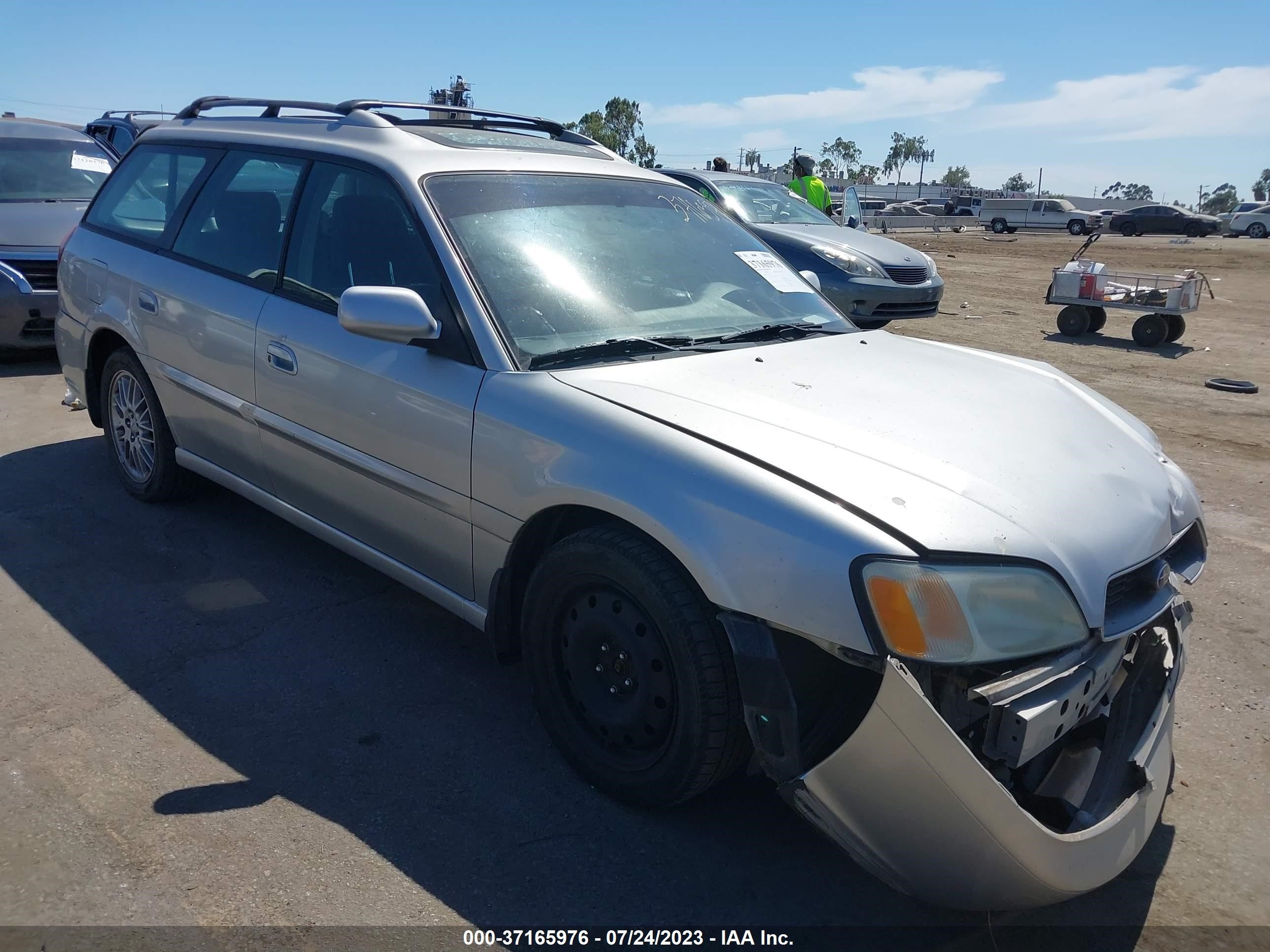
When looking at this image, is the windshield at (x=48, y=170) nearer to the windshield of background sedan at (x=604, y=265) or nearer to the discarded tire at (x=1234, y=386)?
the windshield of background sedan at (x=604, y=265)

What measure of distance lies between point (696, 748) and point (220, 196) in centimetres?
319

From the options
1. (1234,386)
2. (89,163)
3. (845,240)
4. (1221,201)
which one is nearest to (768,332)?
(1234,386)

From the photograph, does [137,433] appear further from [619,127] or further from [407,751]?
[619,127]

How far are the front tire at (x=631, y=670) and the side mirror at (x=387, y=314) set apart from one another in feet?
2.60

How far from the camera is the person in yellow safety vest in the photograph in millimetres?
13859

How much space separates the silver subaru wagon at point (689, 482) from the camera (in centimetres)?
213

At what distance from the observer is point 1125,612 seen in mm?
2348

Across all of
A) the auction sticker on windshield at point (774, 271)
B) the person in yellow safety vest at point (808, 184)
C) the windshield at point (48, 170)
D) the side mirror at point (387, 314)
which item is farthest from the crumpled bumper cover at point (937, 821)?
the person in yellow safety vest at point (808, 184)

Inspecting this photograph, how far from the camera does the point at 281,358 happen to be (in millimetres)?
3578

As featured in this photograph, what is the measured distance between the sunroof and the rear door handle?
93cm

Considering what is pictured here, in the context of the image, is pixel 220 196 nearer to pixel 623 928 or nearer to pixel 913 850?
pixel 623 928

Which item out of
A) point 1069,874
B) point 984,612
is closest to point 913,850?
point 1069,874

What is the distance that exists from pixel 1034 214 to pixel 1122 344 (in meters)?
41.7

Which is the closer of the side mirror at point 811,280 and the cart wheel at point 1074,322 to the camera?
the side mirror at point 811,280
